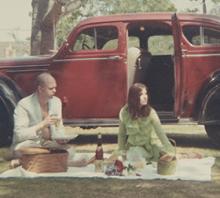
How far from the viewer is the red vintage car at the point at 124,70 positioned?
31.2ft

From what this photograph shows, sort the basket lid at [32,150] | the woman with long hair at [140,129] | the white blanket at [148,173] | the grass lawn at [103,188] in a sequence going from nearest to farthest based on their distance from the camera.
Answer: the grass lawn at [103,188] < the white blanket at [148,173] < the basket lid at [32,150] < the woman with long hair at [140,129]

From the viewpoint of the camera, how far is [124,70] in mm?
9781

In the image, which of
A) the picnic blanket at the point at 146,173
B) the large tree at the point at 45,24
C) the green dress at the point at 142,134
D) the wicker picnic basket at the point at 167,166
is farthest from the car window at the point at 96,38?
the large tree at the point at 45,24

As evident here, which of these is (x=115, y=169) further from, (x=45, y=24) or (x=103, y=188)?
(x=45, y=24)

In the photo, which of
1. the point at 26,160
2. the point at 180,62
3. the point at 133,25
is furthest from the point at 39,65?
the point at 26,160

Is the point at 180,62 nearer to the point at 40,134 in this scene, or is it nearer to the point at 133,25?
the point at 133,25

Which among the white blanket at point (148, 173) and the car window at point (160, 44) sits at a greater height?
the car window at point (160, 44)

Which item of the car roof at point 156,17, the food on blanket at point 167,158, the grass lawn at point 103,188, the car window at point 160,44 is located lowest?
the grass lawn at point 103,188

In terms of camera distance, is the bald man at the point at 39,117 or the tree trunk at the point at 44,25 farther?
the tree trunk at the point at 44,25

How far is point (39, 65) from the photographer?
33.5 ft

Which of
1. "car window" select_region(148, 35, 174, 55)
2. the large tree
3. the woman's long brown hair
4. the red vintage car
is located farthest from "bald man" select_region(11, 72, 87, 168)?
the large tree

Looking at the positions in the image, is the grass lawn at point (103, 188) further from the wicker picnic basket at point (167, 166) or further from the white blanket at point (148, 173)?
the wicker picnic basket at point (167, 166)

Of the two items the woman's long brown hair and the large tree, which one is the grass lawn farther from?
the large tree

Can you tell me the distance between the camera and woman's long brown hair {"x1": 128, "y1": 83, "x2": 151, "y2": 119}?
7672mm
